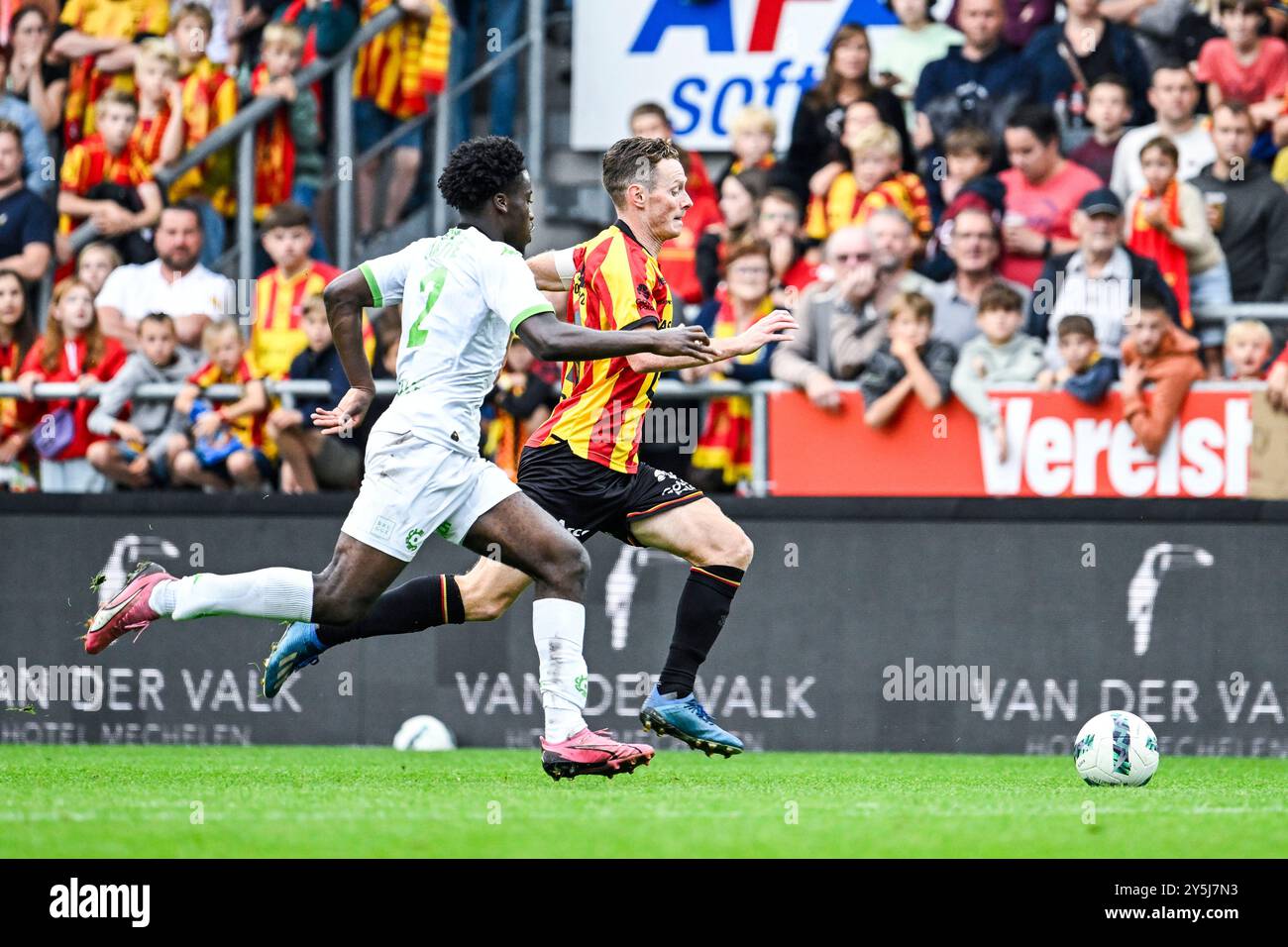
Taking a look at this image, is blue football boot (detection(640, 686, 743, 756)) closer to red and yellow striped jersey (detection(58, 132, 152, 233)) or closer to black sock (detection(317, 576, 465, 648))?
black sock (detection(317, 576, 465, 648))

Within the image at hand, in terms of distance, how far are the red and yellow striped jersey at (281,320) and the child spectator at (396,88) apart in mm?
1235

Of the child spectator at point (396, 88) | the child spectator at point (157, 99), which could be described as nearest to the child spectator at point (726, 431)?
the child spectator at point (396, 88)

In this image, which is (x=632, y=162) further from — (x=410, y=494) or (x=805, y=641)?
(x=805, y=641)

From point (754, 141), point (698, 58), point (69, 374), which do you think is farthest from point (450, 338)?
point (698, 58)

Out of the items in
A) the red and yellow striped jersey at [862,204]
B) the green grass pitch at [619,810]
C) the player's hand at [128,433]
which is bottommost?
the green grass pitch at [619,810]

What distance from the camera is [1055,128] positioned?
1171cm

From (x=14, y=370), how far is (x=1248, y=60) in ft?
24.8

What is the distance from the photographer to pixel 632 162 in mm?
8039

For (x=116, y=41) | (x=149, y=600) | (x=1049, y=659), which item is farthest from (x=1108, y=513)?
(x=116, y=41)

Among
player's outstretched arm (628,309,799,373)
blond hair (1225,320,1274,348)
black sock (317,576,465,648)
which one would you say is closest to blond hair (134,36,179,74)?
black sock (317,576,465,648)

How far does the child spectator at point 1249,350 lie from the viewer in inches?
424

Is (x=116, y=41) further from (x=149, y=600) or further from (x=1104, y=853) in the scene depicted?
(x=1104, y=853)

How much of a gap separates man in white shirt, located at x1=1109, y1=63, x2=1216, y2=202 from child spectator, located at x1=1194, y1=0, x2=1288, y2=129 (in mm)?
234

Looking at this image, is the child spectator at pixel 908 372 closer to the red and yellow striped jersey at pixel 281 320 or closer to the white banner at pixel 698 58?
the white banner at pixel 698 58
